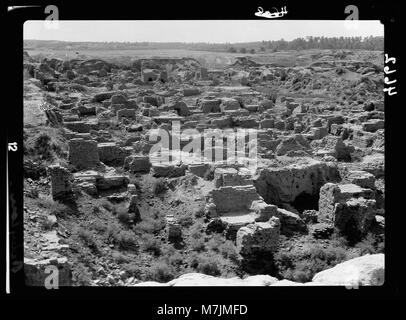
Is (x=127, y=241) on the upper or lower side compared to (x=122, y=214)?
lower

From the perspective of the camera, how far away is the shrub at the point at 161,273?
288 inches

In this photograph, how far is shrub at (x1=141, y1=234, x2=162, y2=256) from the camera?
336 inches

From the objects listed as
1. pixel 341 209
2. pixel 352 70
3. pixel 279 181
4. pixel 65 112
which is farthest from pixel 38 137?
pixel 352 70

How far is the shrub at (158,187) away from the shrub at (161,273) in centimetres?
361

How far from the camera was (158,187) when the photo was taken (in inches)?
445

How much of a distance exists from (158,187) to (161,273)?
400 centimetres

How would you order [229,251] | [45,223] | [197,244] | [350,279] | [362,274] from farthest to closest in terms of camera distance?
[197,244], [229,251], [45,223], [362,274], [350,279]

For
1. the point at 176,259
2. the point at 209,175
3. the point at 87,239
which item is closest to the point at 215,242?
the point at 176,259

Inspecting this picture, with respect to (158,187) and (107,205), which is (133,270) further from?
(158,187)

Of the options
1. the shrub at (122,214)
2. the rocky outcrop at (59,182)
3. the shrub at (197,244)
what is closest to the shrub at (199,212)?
the shrub at (197,244)

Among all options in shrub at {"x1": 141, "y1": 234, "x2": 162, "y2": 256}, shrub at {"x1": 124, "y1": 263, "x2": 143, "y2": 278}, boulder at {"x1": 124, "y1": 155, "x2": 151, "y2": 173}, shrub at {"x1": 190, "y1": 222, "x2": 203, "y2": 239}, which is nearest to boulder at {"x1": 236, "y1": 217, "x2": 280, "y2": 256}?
shrub at {"x1": 190, "y1": 222, "x2": 203, "y2": 239}

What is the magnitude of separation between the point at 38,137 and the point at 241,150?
5649mm
